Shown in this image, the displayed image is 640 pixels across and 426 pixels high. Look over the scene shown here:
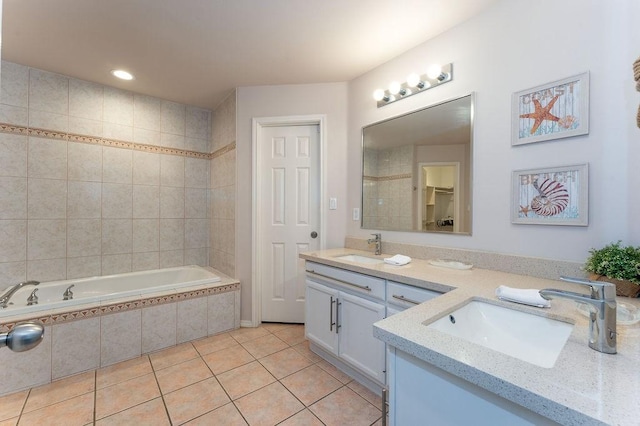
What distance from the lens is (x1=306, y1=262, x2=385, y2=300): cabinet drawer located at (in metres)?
1.64

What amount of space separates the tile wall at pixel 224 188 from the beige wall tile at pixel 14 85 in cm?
161

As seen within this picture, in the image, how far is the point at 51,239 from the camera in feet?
8.22

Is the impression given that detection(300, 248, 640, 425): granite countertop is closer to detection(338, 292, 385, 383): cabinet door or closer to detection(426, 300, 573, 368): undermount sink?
detection(426, 300, 573, 368): undermount sink

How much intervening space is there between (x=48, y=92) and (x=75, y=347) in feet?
7.40

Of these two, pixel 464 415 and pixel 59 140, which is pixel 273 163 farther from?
pixel 464 415

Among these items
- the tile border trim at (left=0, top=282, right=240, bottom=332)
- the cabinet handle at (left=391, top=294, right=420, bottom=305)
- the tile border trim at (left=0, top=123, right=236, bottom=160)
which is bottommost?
the tile border trim at (left=0, top=282, right=240, bottom=332)

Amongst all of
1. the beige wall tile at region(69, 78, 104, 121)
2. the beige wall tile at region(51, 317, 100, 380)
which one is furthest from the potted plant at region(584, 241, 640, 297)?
the beige wall tile at region(69, 78, 104, 121)

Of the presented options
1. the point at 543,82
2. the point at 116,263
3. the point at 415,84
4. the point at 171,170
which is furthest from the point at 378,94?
the point at 116,263

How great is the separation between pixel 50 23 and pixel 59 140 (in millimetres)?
1129

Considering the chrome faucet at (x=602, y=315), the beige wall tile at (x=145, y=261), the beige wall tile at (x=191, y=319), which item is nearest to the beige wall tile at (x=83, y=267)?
the beige wall tile at (x=145, y=261)

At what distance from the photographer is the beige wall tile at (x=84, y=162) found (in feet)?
8.55

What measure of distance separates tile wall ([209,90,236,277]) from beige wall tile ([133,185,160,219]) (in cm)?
60

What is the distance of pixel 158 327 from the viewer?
2.27 meters

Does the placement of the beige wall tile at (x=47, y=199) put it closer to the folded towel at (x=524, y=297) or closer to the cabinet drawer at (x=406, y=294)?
the cabinet drawer at (x=406, y=294)
